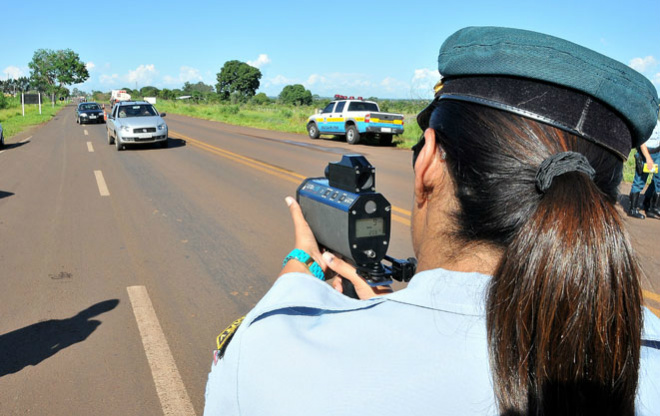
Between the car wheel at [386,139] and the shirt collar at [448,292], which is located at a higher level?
the shirt collar at [448,292]

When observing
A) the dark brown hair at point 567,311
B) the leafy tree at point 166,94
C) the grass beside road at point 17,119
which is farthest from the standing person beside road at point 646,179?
the leafy tree at point 166,94

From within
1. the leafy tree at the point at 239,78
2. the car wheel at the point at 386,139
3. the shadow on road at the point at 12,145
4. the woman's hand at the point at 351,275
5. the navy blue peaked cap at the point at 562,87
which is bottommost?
the shadow on road at the point at 12,145

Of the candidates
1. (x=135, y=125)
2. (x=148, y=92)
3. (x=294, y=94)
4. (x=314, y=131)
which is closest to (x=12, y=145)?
(x=135, y=125)

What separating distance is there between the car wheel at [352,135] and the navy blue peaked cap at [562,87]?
20690 mm

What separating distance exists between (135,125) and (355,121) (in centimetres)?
851

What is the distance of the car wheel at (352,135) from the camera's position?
2169 cm

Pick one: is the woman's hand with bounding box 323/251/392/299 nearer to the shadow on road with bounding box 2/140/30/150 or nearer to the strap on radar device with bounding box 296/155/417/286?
the strap on radar device with bounding box 296/155/417/286

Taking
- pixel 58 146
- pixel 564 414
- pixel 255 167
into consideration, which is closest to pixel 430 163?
pixel 564 414

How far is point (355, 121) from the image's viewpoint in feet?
70.9

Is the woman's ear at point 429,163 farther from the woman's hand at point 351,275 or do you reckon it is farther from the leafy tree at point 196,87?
the leafy tree at point 196,87

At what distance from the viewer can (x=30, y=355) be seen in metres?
3.77

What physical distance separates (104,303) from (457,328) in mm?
4507

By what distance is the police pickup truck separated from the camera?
68.5 feet

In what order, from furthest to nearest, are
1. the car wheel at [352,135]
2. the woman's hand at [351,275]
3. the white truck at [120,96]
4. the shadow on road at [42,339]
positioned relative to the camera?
the white truck at [120,96] < the car wheel at [352,135] < the shadow on road at [42,339] < the woman's hand at [351,275]
